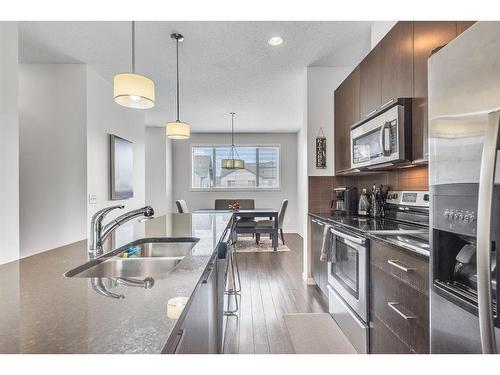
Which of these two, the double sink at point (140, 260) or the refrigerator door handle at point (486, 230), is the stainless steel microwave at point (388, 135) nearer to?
the refrigerator door handle at point (486, 230)

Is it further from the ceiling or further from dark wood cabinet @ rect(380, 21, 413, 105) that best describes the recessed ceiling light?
dark wood cabinet @ rect(380, 21, 413, 105)

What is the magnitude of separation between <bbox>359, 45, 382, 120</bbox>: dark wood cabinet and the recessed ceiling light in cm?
85

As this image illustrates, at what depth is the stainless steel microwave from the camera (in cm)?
185

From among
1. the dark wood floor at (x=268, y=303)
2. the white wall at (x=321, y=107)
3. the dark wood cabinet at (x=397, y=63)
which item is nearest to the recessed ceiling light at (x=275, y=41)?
the white wall at (x=321, y=107)

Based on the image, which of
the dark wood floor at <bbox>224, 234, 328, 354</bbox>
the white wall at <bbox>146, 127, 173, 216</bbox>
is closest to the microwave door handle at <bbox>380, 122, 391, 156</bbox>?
the dark wood floor at <bbox>224, 234, 328, 354</bbox>

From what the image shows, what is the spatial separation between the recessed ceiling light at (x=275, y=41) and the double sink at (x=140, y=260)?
7.30ft

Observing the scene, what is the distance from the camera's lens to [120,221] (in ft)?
4.35

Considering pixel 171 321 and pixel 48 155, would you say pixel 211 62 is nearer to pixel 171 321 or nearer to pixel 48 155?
pixel 48 155

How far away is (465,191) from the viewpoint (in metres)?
0.89

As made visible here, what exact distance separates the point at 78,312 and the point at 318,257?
2724mm

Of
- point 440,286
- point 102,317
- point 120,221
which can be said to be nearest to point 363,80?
point 440,286

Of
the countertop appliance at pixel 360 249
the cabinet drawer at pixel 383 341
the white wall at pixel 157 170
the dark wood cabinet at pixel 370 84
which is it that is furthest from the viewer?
the white wall at pixel 157 170

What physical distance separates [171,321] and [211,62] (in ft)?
10.9

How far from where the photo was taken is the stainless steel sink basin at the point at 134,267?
4.04 feet
